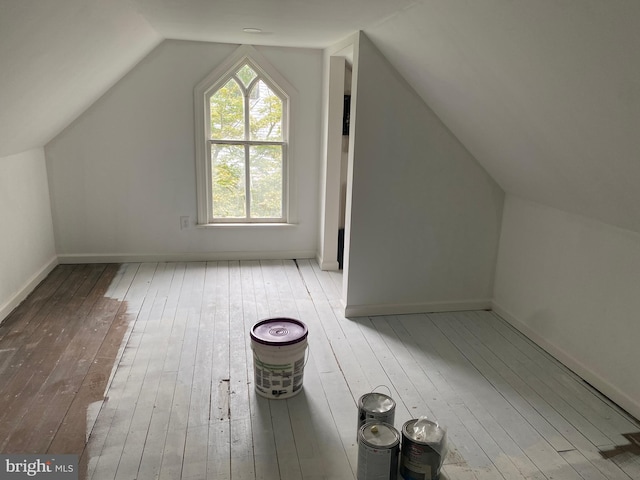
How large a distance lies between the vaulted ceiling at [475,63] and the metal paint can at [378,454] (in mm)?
1616

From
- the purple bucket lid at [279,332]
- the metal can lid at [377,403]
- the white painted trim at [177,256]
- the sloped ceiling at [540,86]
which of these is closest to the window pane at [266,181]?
the white painted trim at [177,256]

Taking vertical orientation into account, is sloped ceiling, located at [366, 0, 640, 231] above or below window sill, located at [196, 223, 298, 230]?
above

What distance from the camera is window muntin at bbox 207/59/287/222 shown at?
15.4 ft

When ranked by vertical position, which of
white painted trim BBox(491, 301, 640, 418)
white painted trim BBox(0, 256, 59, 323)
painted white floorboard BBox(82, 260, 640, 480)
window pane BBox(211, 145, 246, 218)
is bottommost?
painted white floorboard BBox(82, 260, 640, 480)

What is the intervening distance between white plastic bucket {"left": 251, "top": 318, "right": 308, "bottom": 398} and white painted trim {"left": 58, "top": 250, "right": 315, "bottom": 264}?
2.40 meters

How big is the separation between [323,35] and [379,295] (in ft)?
6.75

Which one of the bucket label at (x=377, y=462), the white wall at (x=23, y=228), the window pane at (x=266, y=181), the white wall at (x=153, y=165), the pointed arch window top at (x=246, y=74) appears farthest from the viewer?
the window pane at (x=266, y=181)

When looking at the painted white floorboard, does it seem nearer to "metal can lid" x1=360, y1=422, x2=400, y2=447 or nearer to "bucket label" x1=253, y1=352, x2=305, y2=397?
"bucket label" x1=253, y1=352, x2=305, y2=397

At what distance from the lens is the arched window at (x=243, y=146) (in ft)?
15.3

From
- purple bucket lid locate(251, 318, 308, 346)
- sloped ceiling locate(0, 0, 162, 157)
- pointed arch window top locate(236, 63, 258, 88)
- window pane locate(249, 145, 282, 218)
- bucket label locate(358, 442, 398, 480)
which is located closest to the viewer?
bucket label locate(358, 442, 398, 480)

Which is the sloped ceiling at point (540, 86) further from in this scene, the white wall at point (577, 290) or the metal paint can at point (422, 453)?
the metal paint can at point (422, 453)

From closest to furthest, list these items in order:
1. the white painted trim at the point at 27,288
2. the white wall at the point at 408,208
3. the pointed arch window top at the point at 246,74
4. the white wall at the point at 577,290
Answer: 1. the white wall at the point at 577,290
2. the white wall at the point at 408,208
3. the white painted trim at the point at 27,288
4. the pointed arch window top at the point at 246,74

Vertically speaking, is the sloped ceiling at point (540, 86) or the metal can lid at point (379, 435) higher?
the sloped ceiling at point (540, 86)

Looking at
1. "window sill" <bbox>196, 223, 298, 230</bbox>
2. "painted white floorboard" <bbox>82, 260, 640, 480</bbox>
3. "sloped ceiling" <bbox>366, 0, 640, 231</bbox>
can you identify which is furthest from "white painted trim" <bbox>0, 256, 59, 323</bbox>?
"sloped ceiling" <bbox>366, 0, 640, 231</bbox>
